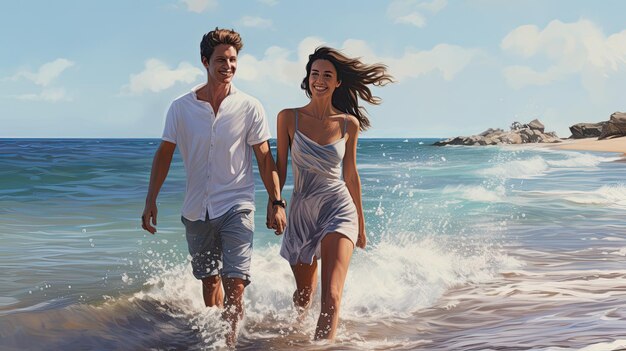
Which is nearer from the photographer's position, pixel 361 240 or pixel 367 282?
pixel 361 240

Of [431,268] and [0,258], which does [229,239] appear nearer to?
[431,268]

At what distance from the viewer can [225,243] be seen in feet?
17.0

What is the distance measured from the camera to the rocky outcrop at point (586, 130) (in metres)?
69.1

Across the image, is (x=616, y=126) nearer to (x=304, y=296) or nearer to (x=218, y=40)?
(x=304, y=296)

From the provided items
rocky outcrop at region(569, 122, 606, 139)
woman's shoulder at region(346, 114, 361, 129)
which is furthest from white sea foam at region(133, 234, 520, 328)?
rocky outcrop at region(569, 122, 606, 139)

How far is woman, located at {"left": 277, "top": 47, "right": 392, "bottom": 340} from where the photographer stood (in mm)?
5219

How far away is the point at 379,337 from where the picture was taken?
606 centimetres

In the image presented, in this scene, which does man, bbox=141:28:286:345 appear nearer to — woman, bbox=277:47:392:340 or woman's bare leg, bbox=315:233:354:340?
woman, bbox=277:47:392:340

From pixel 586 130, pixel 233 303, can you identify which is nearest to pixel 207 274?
pixel 233 303

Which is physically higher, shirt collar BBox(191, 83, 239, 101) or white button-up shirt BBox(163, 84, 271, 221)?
shirt collar BBox(191, 83, 239, 101)

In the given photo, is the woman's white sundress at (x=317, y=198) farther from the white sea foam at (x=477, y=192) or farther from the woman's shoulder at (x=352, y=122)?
the white sea foam at (x=477, y=192)

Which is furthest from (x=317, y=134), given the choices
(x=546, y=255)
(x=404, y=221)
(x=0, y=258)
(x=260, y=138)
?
(x=404, y=221)

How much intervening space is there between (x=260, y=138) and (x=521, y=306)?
3075mm

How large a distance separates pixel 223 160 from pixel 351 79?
1.10 m
